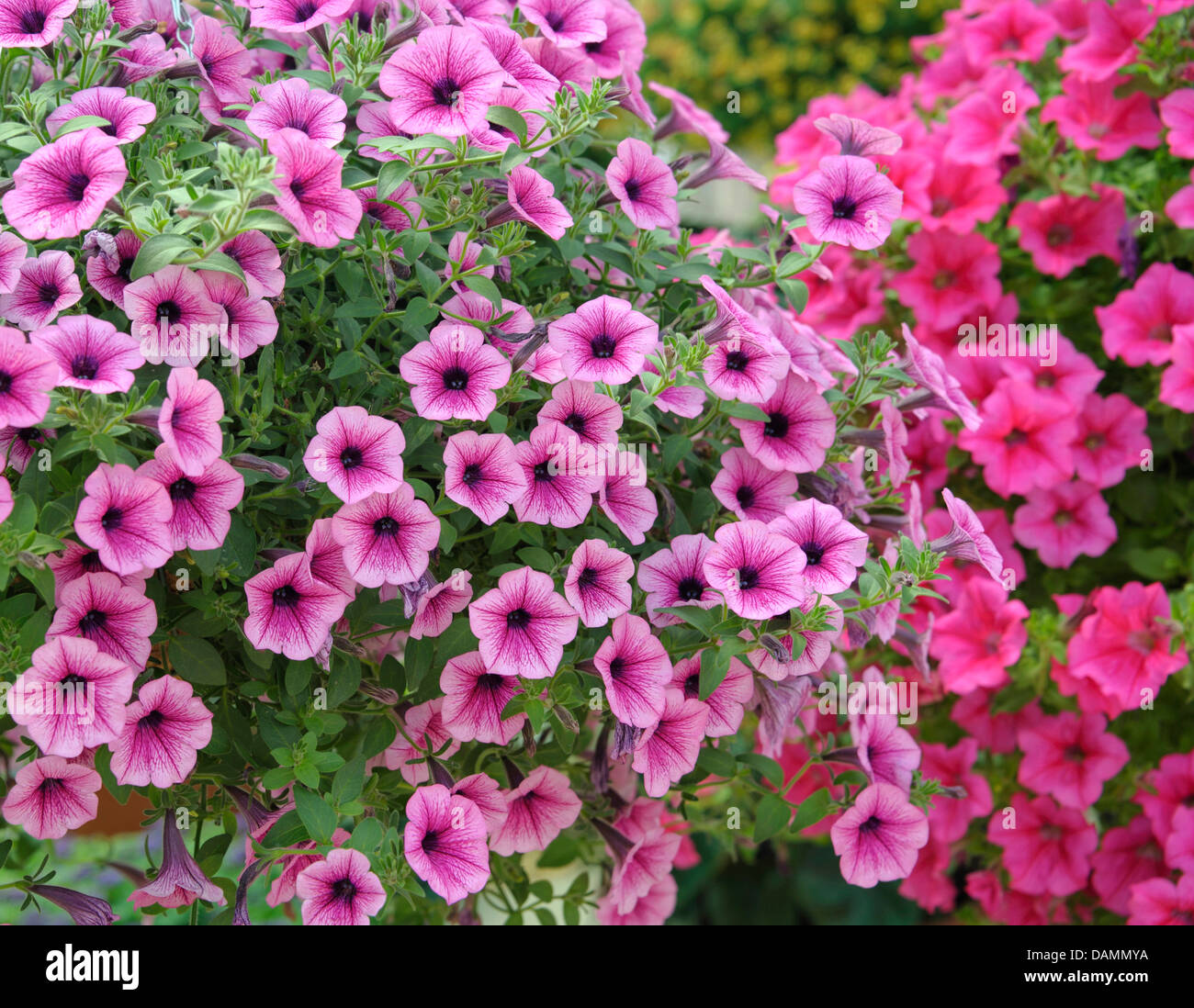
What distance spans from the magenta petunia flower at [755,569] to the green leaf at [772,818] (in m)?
0.23

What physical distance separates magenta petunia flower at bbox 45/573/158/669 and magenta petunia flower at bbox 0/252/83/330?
190 mm

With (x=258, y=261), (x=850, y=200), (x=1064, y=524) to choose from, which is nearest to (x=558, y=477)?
(x=258, y=261)

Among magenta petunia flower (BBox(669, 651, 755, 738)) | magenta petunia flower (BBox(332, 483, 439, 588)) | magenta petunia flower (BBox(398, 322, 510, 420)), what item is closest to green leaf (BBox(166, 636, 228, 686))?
magenta petunia flower (BBox(332, 483, 439, 588))

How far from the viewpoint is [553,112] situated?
0.86m

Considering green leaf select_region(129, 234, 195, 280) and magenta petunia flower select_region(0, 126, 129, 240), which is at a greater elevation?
magenta petunia flower select_region(0, 126, 129, 240)

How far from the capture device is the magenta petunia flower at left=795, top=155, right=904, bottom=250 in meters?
0.94

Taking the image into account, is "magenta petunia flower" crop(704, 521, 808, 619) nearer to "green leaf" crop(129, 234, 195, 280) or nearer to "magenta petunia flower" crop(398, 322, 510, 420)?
"magenta petunia flower" crop(398, 322, 510, 420)

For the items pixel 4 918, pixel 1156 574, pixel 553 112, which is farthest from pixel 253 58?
pixel 4 918

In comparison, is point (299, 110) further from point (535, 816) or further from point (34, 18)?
point (535, 816)

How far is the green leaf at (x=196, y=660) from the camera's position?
2.74 feet

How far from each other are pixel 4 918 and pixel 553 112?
1595mm

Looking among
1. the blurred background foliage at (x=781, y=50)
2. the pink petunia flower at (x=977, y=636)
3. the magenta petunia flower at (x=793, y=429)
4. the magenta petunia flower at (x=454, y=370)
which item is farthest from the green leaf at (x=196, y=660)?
the blurred background foliage at (x=781, y=50)

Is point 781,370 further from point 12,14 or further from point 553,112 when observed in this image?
point 12,14

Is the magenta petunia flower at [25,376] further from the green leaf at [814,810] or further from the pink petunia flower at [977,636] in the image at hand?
the pink petunia flower at [977,636]
